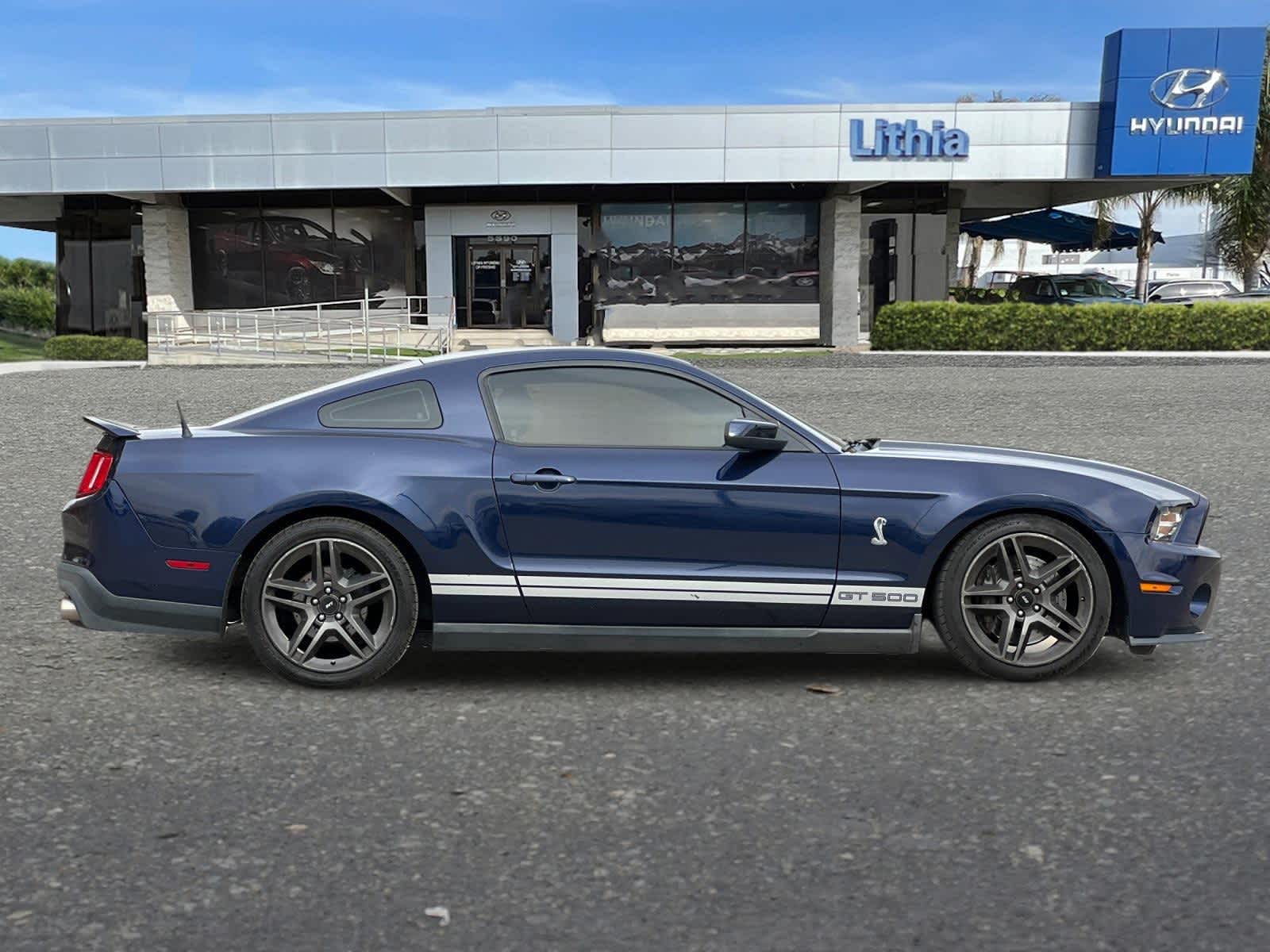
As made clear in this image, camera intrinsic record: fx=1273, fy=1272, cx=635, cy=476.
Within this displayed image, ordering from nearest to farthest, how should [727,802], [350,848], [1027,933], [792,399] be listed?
[1027,933] → [350,848] → [727,802] → [792,399]

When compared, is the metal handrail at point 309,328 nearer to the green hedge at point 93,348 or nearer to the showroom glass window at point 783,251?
the green hedge at point 93,348

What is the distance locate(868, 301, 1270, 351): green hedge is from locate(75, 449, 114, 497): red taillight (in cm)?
2346

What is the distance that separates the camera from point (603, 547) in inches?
193

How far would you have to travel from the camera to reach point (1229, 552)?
291 inches

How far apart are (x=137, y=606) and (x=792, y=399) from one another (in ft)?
41.5

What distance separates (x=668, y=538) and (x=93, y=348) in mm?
28862

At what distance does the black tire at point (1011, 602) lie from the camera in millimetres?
4938

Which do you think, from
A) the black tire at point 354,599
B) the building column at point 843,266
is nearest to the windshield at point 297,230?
the building column at point 843,266

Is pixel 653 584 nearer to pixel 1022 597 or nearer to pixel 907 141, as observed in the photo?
pixel 1022 597

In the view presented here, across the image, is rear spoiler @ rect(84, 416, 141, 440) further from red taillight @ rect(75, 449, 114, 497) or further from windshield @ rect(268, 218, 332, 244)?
windshield @ rect(268, 218, 332, 244)

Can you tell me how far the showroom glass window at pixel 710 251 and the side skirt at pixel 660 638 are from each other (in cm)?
2828

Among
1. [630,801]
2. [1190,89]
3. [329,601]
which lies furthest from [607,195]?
[630,801]

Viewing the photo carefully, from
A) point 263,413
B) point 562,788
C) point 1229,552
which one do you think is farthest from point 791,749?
point 1229,552

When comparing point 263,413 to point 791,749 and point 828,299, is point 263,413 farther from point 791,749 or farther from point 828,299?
point 828,299
